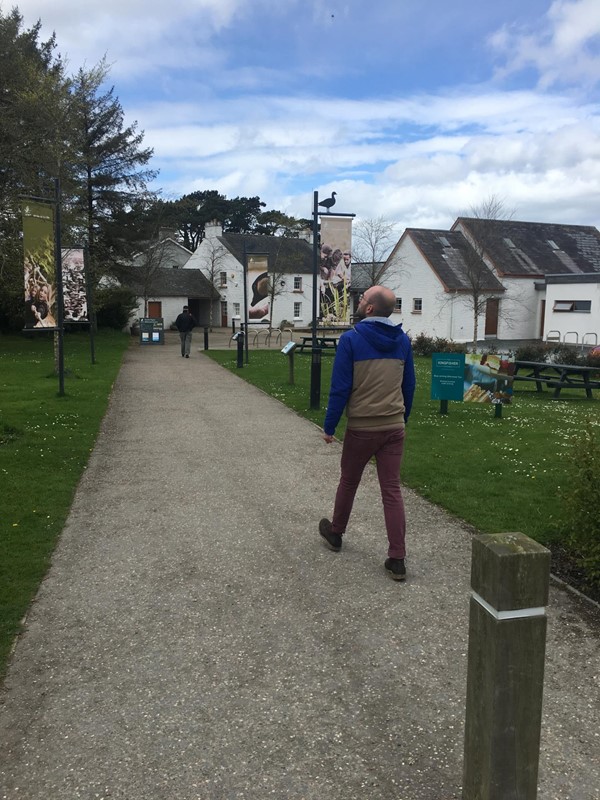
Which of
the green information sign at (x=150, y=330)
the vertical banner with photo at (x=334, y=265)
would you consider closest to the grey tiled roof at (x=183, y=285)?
the green information sign at (x=150, y=330)

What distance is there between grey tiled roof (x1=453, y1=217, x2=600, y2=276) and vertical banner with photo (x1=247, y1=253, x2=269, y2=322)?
25497 millimetres

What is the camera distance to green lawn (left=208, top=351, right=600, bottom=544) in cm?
601

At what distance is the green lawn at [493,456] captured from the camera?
6.01 meters

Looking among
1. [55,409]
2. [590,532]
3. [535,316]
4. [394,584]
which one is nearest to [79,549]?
[394,584]

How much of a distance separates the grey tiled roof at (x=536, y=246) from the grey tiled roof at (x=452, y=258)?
3.33 feet

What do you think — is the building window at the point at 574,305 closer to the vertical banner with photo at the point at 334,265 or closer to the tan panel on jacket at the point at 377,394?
the vertical banner with photo at the point at 334,265

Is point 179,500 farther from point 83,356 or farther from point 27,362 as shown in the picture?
point 83,356

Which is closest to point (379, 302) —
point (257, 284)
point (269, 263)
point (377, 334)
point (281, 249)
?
point (377, 334)

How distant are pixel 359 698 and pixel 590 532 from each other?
2128 millimetres

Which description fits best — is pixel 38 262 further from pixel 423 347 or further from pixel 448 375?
pixel 423 347

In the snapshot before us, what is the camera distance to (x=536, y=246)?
45.7 m

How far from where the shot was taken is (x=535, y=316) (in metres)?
43.8

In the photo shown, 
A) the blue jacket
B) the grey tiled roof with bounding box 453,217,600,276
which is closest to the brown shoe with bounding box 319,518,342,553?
the blue jacket

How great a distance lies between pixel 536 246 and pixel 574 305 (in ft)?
30.3
